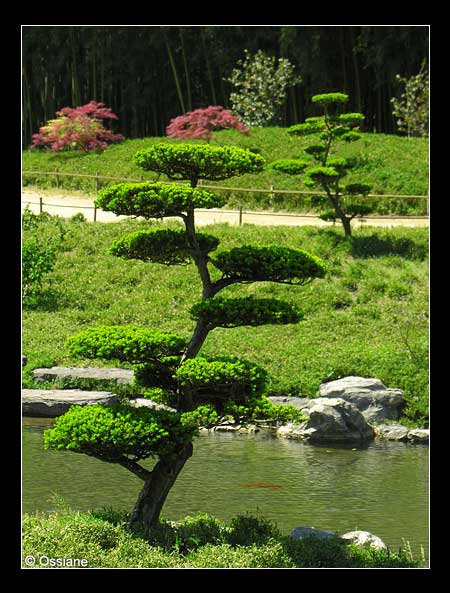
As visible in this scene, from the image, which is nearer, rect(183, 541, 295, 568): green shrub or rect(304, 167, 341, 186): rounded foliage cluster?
rect(183, 541, 295, 568): green shrub

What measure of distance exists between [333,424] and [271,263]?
7062 mm

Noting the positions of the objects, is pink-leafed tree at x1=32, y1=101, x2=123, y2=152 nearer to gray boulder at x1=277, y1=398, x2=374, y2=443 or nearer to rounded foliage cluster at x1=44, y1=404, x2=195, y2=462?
gray boulder at x1=277, y1=398, x2=374, y2=443

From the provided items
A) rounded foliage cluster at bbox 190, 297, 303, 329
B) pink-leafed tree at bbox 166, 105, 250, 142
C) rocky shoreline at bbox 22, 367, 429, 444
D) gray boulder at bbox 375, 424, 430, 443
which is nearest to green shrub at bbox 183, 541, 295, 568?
rounded foliage cluster at bbox 190, 297, 303, 329

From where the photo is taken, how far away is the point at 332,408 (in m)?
16.6

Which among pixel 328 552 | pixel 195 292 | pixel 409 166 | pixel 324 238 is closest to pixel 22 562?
pixel 328 552

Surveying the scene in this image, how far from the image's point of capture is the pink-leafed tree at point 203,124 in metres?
33.4

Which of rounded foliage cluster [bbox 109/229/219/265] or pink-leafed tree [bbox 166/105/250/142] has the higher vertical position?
pink-leafed tree [bbox 166/105/250/142]

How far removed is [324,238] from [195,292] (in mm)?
3764

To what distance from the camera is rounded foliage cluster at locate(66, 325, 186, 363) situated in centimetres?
961

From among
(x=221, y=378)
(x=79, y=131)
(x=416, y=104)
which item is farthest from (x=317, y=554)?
(x=79, y=131)

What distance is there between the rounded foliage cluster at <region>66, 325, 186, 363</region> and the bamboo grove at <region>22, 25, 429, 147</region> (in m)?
28.2

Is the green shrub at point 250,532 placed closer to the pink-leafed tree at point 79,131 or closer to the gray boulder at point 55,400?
the gray boulder at point 55,400

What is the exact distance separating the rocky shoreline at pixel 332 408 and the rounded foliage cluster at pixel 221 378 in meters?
5.97

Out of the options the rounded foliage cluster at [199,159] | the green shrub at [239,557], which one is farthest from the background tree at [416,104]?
the green shrub at [239,557]
